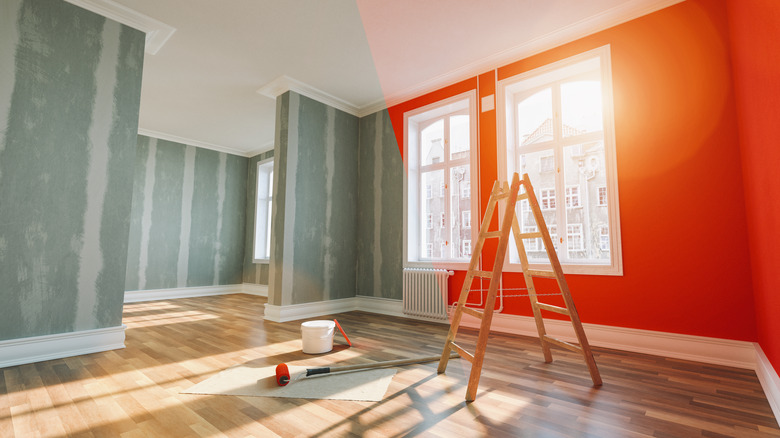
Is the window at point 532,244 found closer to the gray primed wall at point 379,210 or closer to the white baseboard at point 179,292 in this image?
the gray primed wall at point 379,210

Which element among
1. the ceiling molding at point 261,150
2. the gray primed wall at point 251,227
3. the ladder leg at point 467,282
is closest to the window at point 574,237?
the ladder leg at point 467,282

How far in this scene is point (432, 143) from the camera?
199 inches

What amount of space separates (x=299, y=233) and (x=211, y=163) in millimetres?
3940

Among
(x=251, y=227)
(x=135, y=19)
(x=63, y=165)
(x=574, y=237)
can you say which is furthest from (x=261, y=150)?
(x=574, y=237)

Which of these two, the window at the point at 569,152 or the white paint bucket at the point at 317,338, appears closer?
the white paint bucket at the point at 317,338

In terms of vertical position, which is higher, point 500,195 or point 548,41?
point 548,41

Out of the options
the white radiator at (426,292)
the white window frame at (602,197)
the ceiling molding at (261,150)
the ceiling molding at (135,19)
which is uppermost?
the ceiling molding at (261,150)

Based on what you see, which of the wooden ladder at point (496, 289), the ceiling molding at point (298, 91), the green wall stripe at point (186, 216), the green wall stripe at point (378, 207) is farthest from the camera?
the green wall stripe at point (186, 216)

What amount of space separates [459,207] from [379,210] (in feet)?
4.01

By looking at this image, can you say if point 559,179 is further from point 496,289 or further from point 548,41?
point 496,289

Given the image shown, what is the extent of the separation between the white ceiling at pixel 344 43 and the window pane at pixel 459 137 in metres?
0.50

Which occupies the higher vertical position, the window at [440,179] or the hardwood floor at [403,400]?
the window at [440,179]

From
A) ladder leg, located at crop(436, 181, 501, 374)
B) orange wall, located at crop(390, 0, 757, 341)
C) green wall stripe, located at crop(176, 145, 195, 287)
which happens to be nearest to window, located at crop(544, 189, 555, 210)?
orange wall, located at crop(390, 0, 757, 341)

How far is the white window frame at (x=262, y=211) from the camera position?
771cm
